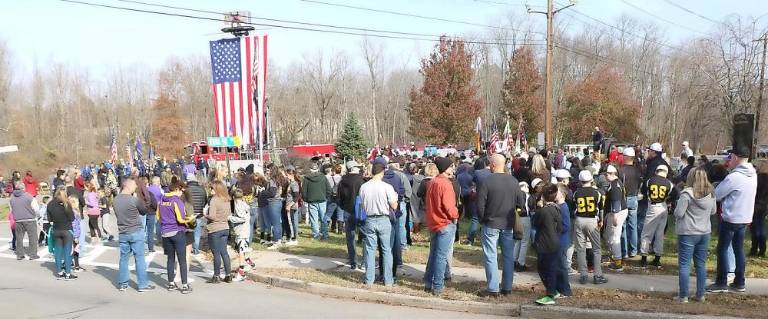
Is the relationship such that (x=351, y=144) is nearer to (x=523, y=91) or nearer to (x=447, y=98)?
(x=447, y=98)

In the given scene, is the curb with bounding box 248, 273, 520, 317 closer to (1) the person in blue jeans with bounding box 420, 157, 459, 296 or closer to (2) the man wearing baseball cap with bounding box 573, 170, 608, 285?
(1) the person in blue jeans with bounding box 420, 157, 459, 296

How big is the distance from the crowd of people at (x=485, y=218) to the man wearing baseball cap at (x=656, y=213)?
2 cm

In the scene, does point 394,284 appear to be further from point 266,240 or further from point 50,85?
point 50,85

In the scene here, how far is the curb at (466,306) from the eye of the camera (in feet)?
22.4

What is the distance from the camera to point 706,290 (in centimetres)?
783

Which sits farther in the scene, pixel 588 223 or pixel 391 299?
pixel 588 223

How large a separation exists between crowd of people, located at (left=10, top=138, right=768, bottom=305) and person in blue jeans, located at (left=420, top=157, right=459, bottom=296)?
15 mm

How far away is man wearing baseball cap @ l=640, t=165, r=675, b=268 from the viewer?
916 cm

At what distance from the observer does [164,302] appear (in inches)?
341

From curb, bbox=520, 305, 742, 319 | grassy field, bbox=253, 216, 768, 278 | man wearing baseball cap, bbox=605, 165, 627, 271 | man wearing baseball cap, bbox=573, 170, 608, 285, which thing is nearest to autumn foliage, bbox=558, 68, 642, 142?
grassy field, bbox=253, 216, 768, 278

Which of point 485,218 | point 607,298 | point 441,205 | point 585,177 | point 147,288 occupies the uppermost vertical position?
point 585,177

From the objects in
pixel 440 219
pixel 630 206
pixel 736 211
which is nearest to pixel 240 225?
pixel 440 219

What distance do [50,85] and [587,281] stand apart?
266ft

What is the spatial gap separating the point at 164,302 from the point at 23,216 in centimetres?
571
